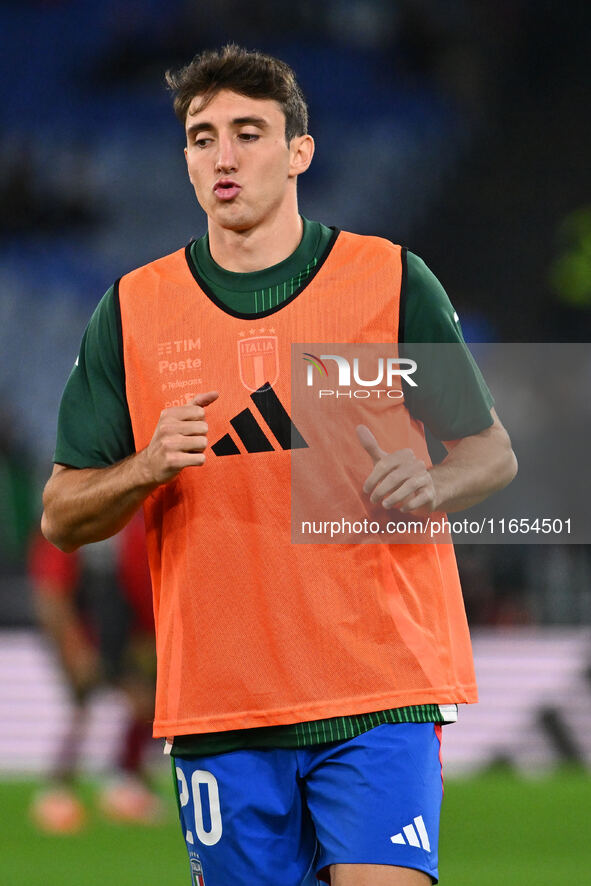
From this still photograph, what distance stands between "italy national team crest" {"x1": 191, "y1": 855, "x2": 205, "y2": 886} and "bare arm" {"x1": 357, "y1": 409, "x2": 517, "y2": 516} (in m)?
0.77

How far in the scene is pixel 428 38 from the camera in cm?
1477

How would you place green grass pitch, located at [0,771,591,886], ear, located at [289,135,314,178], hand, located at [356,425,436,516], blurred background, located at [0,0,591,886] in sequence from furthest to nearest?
blurred background, located at [0,0,591,886], green grass pitch, located at [0,771,591,886], ear, located at [289,135,314,178], hand, located at [356,425,436,516]

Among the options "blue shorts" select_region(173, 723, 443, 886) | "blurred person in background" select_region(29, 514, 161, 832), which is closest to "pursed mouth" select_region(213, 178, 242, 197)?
"blue shorts" select_region(173, 723, 443, 886)

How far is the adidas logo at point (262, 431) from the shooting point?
2576mm

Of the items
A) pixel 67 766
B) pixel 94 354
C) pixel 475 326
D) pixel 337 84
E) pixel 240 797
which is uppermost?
pixel 337 84

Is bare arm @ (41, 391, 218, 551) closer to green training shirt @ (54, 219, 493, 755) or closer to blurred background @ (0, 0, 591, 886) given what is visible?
green training shirt @ (54, 219, 493, 755)

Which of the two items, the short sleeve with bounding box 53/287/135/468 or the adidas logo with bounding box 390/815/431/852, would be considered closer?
the adidas logo with bounding box 390/815/431/852

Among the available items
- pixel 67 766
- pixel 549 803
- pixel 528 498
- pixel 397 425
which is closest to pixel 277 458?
pixel 397 425

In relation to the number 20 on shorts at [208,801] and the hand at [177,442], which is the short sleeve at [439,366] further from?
the number 20 on shorts at [208,801]

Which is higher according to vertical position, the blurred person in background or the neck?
the neck

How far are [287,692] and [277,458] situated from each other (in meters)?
0.43

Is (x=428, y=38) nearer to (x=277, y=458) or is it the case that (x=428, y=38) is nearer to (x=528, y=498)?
(x=528, y=498)

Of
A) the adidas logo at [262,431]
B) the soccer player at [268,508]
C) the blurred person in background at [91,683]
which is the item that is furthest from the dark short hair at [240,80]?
the blurred person in background at [91,683]

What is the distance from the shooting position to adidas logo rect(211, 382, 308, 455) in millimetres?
2576
